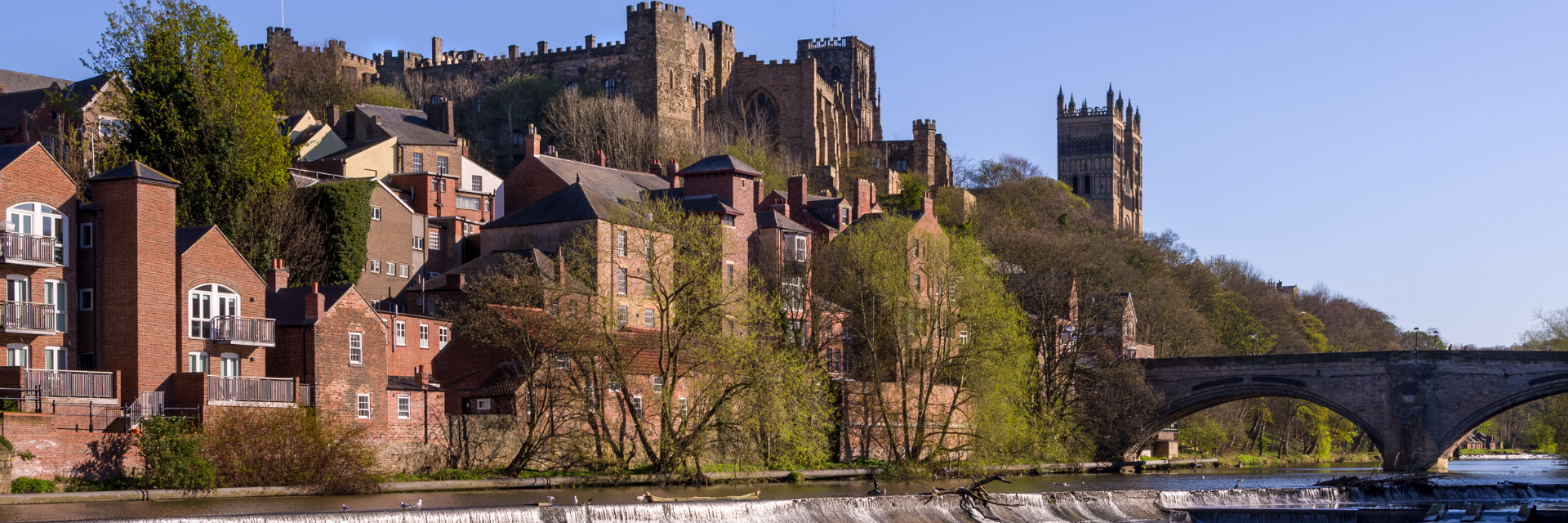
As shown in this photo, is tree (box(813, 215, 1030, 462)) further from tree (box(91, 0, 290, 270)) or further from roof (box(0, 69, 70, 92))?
roof (box(0, 69, 70, 92))

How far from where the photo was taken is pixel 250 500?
35.2 m

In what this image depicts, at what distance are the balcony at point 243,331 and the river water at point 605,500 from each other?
5.61 meters

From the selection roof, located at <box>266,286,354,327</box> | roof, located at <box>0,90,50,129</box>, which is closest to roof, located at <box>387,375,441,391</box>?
roof, located at <box>266,286,354,327</box>

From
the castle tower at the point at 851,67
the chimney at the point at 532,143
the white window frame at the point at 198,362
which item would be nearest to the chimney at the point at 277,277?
the white window frame at the point at 198,362

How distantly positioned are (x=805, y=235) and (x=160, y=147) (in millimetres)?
25207

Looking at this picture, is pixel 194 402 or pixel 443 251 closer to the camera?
pixel 194 402

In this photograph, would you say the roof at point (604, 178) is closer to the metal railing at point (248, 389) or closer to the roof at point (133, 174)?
the metal railing at point (248, 389)

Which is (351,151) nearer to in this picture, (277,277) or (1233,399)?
(277,277)

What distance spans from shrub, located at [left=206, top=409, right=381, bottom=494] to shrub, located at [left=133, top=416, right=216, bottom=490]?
1.95 ft

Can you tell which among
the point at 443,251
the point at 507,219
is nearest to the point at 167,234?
the point at 507,219

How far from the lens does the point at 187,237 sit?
134ft

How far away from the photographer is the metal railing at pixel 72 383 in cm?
3556

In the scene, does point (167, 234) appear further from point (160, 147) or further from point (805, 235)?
point (805, 235)

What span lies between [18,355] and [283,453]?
6630mm
